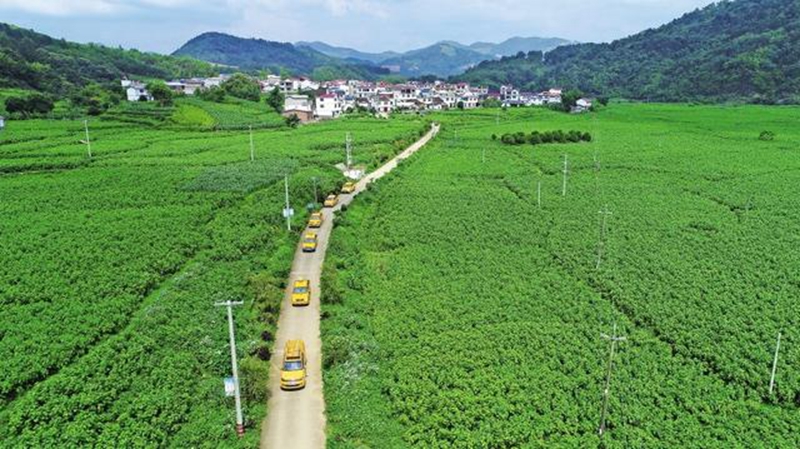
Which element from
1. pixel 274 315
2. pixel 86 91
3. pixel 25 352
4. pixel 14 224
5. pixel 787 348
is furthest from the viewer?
pixel 86 91

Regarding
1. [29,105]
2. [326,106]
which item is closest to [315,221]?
[29,105]

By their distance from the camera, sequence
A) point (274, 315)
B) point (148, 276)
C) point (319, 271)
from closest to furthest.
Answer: point (274, 315)
point (148, 276)
point (319, 271)

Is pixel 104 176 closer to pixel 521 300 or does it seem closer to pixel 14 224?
pixel 14 224

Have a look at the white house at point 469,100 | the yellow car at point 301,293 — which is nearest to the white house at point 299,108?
Answer: the white house at point 469,100

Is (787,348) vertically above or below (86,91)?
below

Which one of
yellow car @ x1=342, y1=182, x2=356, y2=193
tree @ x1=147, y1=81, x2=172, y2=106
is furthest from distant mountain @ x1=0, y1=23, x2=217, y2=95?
yellow car @ x1=342, y1=182, x2=356, y2=193

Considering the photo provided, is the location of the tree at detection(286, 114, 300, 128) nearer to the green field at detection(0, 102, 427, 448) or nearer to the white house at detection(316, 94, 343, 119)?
the white house at detection(316, 94, 343, 119)

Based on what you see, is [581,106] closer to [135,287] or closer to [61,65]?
[61,65]

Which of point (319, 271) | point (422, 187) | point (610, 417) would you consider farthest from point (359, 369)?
point (422, 187)
